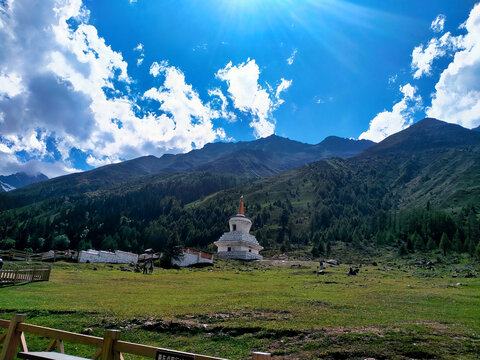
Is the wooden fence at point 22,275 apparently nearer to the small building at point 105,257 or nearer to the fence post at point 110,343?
the small building at point 105,257

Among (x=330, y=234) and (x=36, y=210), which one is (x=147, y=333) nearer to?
(x=330, y=234)

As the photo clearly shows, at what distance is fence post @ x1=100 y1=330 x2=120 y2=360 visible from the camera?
661 centimetres

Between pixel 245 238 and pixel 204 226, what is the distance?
6485cm

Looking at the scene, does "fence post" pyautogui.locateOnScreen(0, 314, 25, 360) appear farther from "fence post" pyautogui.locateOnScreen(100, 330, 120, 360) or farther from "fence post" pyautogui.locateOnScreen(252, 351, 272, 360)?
"fence post" pyautogui.locateOnScreen(252, 351, 272, 360)

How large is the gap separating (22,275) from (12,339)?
24284 mm

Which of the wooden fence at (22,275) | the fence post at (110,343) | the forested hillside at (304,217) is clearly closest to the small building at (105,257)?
the forested hillside at (304,217)

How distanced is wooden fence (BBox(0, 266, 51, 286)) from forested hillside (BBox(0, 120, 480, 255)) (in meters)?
33.8

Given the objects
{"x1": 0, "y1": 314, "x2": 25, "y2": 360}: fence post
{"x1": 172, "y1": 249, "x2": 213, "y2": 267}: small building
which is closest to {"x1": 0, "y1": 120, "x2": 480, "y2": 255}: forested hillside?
{"x1": 172, "y1": 249, "x2": 213, "y2": 267}: small building

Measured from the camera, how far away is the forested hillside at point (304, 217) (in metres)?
82.2

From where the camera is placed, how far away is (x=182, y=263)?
51.0 m

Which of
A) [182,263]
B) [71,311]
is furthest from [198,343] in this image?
[182,263]

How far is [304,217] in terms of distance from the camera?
468ft

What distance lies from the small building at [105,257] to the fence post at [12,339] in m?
43.3

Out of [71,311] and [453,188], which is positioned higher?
[453,188]
